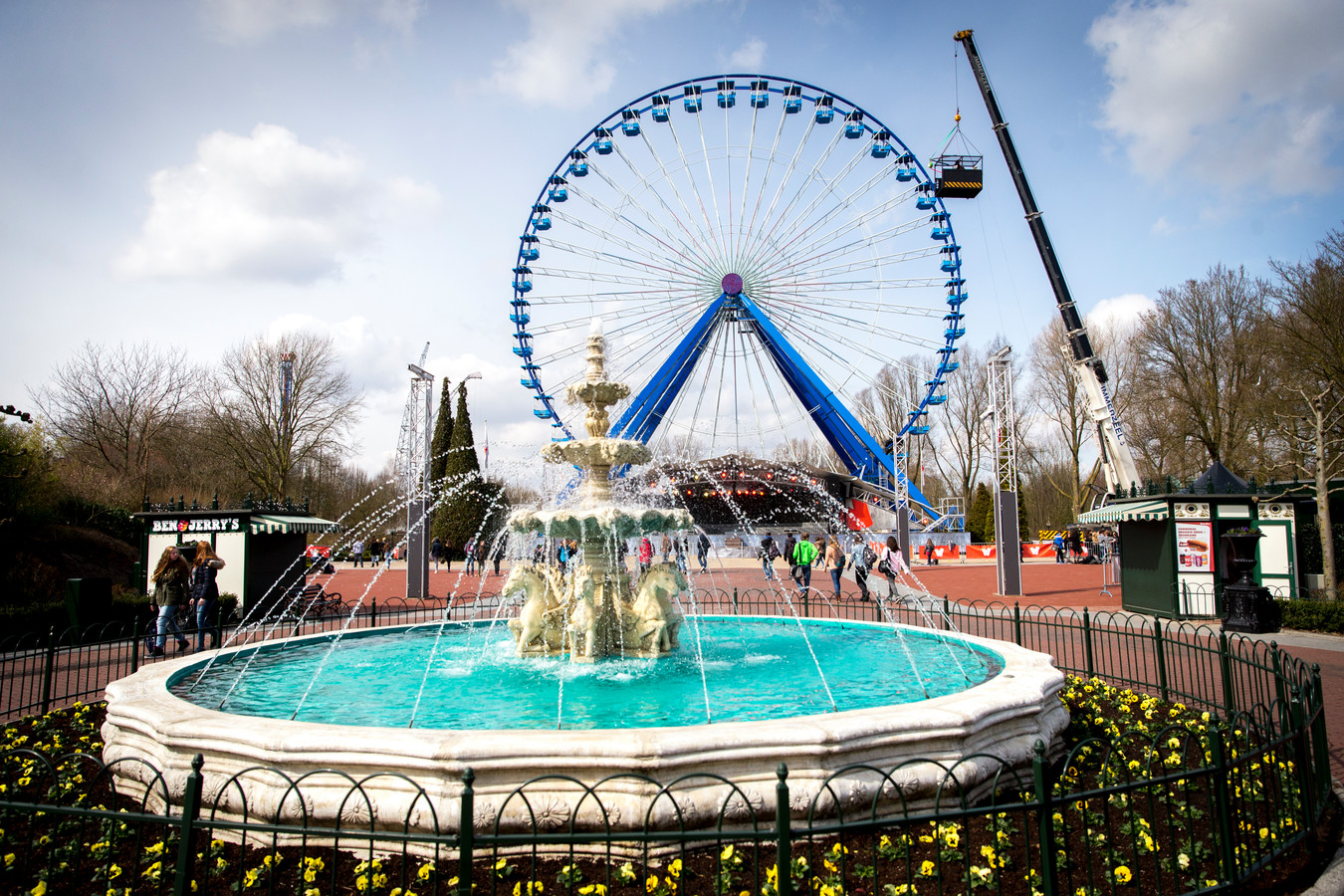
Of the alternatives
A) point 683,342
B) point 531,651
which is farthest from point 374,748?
point 683,342

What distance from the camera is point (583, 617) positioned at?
7867 mm

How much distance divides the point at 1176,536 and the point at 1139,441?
21.7 metres

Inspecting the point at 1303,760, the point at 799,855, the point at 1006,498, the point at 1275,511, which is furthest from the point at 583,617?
the point at 1006,498

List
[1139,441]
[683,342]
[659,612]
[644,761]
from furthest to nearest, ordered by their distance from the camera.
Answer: [1139,441] < [683,342] < [659,612] < [644,761]

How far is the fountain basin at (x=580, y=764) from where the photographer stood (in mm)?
3943

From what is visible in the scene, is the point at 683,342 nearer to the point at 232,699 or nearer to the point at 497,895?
the point at 232,699

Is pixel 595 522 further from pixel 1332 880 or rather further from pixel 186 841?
pixel 1332 880

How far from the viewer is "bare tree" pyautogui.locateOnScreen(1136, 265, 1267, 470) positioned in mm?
27266

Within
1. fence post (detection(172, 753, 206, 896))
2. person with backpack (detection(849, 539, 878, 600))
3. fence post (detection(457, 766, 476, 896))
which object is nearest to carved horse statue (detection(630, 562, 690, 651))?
fence post (detection(457, 766, 476, 896))

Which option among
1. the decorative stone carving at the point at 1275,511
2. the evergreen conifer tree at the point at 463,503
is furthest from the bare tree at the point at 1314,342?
the evergreen conifer tree at the point at 463,503

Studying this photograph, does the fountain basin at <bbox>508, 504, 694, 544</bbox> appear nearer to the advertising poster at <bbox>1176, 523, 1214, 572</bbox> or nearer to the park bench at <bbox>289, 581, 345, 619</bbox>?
the park bench at <bbox>289, 581, 345, 619</bbox>

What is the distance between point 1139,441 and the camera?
109 ft

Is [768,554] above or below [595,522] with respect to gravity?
below

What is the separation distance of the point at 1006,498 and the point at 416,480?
554 inches
